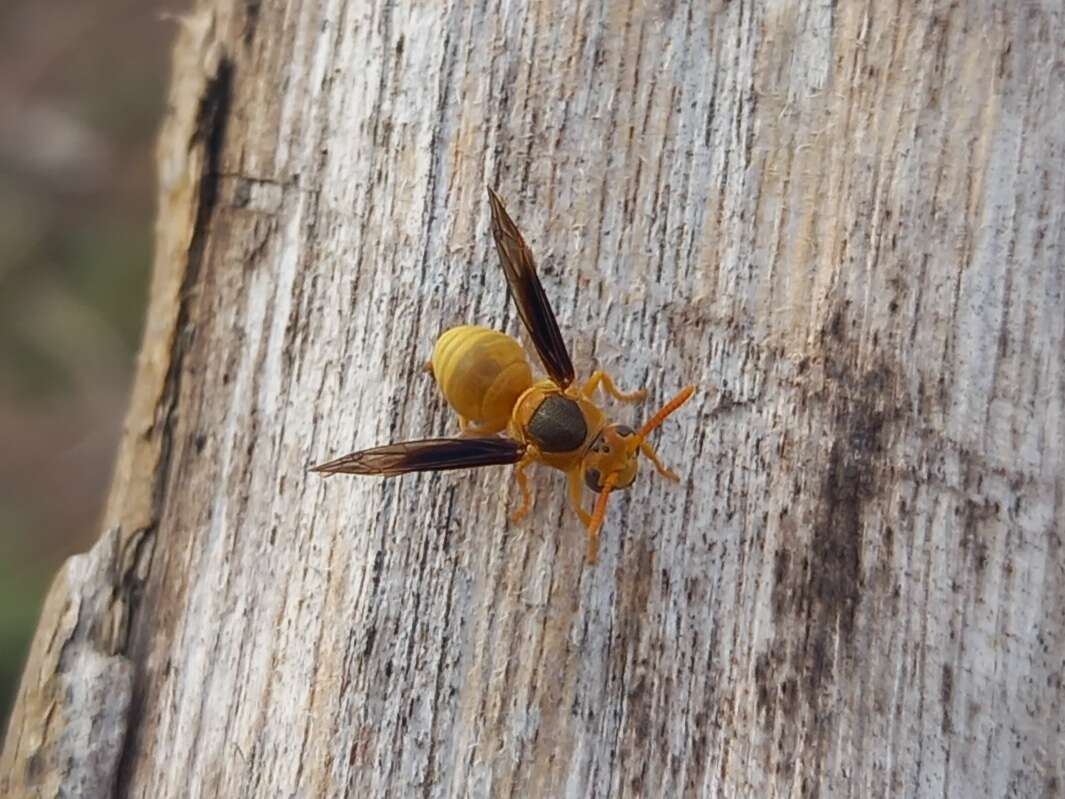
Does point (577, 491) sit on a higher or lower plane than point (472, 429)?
lower

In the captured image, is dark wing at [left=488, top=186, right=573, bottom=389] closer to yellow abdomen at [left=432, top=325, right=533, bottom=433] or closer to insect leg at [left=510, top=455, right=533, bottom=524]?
yellow abdomen at [left=432, top=325, right=533, bottom=433]

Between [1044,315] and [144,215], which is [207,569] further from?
[144,215]

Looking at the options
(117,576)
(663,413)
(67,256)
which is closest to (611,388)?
(663,413)

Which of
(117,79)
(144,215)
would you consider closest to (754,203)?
(144,215)

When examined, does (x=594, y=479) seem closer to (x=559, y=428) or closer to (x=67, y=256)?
(x=559, y=428)

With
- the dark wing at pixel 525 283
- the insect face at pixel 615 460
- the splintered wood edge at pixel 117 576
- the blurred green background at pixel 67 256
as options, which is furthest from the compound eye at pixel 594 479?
the blurred green background at pixel 67 256

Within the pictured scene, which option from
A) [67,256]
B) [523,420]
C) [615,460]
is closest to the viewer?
[615,460]

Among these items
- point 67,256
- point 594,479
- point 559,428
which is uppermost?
point 67,256
